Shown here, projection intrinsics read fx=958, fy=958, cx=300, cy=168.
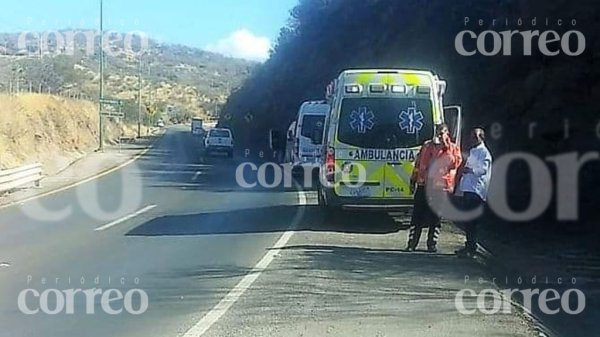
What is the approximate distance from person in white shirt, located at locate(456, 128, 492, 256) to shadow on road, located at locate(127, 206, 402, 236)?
333 cm

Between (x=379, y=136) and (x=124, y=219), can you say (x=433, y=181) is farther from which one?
(x=124, y=219)

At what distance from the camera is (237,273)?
12195 millimetres

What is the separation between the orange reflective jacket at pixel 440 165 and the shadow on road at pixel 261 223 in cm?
286

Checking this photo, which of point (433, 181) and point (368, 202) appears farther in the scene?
point (368, 202)

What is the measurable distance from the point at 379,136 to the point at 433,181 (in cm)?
283

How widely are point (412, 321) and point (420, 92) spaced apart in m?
8.40

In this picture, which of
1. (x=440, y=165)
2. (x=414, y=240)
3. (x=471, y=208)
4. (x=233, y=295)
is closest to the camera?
(x=233, y=295)

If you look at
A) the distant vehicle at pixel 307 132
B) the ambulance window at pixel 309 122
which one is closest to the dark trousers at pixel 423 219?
the distant vehicle at pixel 307 132

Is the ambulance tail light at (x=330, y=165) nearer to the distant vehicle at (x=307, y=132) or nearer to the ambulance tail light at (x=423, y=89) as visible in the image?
the ambulance tail light at (x=423, y=89)

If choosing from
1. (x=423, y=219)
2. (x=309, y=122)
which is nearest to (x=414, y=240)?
(x=423, y=219)

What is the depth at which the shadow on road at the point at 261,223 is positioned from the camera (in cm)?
1714

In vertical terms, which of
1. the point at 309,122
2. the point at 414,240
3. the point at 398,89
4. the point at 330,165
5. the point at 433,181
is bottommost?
the point at 414,240

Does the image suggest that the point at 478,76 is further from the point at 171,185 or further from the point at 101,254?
the point at 101,254

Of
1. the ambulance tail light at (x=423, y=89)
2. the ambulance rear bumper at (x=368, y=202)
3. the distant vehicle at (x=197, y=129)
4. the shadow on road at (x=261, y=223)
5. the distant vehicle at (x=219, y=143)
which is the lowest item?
the shadow on road at (x=261, y=223)
